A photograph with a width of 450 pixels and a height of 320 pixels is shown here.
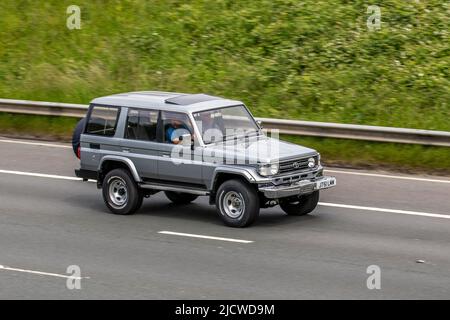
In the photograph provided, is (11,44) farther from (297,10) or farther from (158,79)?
(297,10)

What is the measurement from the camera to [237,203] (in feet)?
49.5

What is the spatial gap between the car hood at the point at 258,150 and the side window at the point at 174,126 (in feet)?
1.61

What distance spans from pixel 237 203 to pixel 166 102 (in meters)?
1.97

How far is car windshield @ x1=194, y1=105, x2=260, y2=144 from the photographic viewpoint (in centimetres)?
1555

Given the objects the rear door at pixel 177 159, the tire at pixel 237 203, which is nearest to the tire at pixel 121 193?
the rear door at pixel 177 159

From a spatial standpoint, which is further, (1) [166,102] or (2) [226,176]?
(1) [166,102]

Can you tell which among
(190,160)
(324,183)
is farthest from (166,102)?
(324,183)

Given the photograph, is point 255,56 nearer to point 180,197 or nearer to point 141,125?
point 180,197

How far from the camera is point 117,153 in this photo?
1600 cm

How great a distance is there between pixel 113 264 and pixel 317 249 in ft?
9.05

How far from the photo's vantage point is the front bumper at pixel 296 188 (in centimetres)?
1466

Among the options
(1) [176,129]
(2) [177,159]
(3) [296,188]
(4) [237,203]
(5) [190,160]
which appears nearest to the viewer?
(3) [296,188]

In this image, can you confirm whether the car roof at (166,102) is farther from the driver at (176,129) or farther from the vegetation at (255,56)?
the vegetation at (255,56)

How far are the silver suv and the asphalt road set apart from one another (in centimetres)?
42
